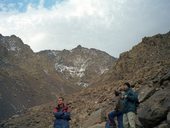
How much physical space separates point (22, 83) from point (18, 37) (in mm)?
49828

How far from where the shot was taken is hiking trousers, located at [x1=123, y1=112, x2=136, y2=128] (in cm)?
1301

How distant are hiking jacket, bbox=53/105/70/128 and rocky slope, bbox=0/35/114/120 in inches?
2947

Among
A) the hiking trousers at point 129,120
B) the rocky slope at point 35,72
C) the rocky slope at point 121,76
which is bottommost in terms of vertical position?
the hiking trousers at point 129,120

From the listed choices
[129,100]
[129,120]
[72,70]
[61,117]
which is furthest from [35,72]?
[61,117]

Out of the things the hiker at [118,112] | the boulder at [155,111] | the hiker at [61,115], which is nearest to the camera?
the hiker at [61,115]

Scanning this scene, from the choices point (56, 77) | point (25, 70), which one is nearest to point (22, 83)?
point (25, 70)

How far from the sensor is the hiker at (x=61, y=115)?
12211 millimetres

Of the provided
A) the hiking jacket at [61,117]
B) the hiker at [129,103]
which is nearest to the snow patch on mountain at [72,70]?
the hiker at [129,103]

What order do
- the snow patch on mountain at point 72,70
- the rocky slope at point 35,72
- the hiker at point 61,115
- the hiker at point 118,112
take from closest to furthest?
the hiker at point 61,115
the hiker at point 118,112
the rocky slope at point 35,72
the snow patch on mountain at point 72,70

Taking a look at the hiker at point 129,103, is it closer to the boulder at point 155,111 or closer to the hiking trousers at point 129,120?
the hiking trousers at point 129,120

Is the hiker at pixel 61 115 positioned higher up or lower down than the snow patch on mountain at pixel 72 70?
lower down

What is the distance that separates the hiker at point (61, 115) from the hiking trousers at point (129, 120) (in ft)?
6.50

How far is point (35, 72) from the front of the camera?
136 m

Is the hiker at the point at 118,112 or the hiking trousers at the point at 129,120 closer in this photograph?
the hiking trousers at the point at 129,120
